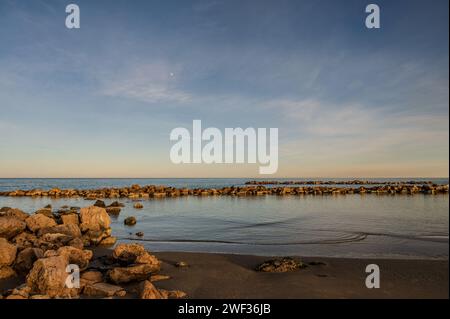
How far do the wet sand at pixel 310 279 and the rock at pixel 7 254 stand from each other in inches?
187

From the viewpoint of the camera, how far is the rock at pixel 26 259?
9.62 meters

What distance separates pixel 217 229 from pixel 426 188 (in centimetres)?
4361

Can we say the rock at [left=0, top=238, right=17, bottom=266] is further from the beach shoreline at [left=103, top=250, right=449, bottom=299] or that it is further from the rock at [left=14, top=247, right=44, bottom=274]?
the beach shoreline at [left=103, top=250, right=449, bottom=299]

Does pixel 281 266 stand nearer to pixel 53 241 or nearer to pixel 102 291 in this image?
pixel 102 291

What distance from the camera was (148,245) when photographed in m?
14.5

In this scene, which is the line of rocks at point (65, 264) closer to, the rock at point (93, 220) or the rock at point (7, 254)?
the rock at point (7, 254)

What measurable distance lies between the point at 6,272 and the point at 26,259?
596mm

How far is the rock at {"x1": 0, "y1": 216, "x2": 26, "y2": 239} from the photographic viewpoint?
12.8 m

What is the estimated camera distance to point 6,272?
941cm

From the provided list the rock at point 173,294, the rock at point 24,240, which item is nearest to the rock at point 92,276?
the rock at point 173,294

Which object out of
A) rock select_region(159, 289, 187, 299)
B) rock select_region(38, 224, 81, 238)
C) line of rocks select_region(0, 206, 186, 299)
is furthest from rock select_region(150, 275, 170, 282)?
rock select_region(38, 224, 81, 238)

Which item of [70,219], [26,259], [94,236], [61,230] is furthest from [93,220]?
[26,259]
